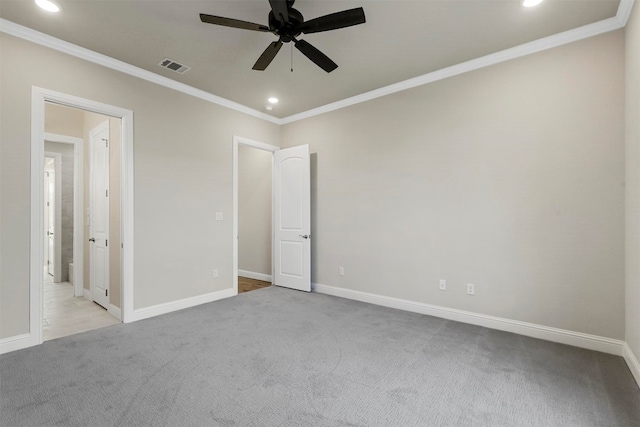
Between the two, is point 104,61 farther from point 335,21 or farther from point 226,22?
point 335,21

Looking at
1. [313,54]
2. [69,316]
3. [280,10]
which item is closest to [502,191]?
[313,54]

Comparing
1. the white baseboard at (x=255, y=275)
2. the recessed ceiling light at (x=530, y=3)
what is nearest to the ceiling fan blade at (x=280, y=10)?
the recessed ceiling light at (x=530, y=3)

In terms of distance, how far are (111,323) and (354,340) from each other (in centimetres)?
281

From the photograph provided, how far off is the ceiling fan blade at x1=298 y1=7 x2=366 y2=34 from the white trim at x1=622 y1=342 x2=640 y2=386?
10.6 feet

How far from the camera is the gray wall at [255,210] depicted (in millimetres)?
5789

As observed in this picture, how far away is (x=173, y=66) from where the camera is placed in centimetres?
344

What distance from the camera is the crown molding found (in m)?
2.61

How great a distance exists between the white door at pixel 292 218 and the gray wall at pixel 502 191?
0.66 metres

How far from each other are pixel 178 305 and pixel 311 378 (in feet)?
7.90

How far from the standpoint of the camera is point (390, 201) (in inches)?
158

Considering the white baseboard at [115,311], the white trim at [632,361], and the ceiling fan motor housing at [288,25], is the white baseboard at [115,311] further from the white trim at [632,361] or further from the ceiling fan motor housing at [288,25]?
the white trim at [632,361]

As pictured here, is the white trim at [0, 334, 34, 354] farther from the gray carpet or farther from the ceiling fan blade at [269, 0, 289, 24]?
the ceiling fan blade at [269, 0, 289, 24]

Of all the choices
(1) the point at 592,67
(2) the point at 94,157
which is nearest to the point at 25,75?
(2) the point at 94,157

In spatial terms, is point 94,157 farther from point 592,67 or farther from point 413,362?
point 592,67
